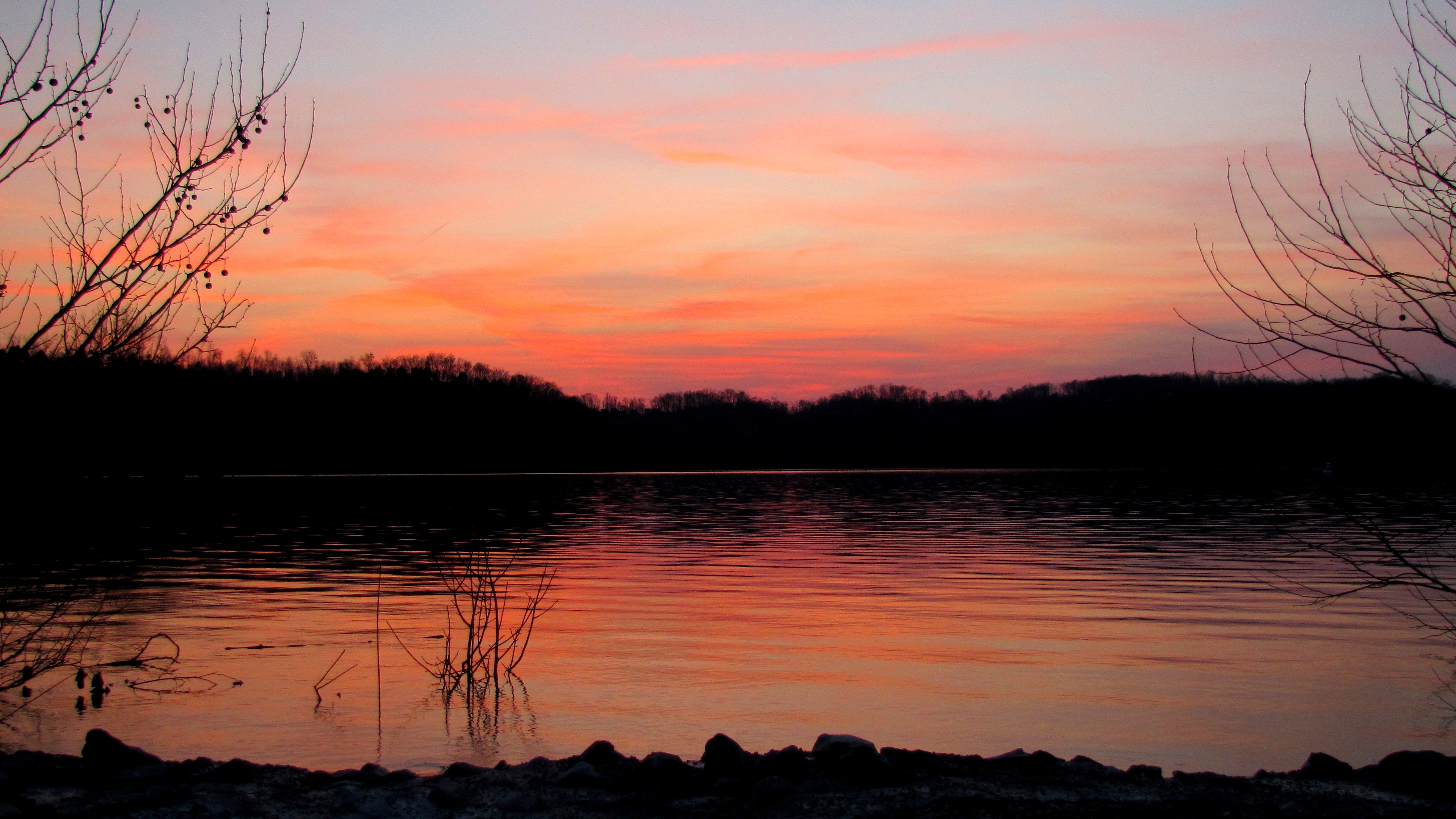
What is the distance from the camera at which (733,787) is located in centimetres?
754

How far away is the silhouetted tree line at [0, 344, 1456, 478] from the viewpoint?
23.6 feet

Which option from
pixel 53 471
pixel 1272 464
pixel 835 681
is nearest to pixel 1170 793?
pixel 835 681

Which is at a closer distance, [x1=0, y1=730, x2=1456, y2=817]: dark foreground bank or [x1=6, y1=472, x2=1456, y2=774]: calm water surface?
[x1=0, y1=730, x2=1456, y2=817]: dark foreground bank

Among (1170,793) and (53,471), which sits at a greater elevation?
(53,471)

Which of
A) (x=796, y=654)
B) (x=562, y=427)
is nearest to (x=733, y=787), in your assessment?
(x=796, y=654)

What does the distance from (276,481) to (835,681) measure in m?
105

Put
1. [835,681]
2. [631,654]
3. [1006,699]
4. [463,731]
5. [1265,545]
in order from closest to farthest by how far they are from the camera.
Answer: [463,731], [1006,699], [835,681], [631,654], [1265,545]

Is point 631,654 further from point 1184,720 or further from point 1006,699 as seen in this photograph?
point 1184,720

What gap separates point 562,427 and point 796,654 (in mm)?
139597

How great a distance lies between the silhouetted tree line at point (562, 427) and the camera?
719 cm

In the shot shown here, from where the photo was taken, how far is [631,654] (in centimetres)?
1478

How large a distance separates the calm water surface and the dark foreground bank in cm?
168

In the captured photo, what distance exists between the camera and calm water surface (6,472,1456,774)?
10.5 metres

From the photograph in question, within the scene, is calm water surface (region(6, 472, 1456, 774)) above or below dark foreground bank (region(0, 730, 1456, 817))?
below
